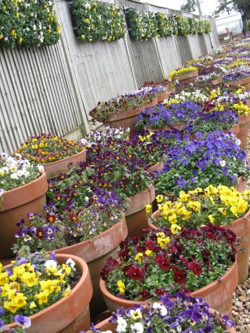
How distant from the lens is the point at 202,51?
22125 mm

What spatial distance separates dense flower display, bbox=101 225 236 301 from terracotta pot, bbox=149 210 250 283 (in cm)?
33

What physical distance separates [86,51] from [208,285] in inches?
238

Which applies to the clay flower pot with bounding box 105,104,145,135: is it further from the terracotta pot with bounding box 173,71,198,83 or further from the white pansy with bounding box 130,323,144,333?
the terracotta pot with bounding box 173,71,198,83

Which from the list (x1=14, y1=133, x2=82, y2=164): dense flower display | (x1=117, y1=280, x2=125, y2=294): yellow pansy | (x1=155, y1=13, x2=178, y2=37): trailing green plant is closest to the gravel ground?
(x1=117, y1=280, x2=125, y2=294): yellow pansy

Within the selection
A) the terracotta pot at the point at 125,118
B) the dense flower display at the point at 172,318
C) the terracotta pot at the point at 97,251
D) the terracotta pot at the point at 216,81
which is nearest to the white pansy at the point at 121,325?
the dense flower display at the point at 172,318

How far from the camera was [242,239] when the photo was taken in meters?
2.92

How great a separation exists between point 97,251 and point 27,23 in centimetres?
340

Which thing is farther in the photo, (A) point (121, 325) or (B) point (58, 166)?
(B) point (58, 166)

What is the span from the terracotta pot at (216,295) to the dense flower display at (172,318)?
284 mm

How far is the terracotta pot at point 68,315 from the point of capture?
203 centimetres

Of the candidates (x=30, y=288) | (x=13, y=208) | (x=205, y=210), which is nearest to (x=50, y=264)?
(x=30, y=288)

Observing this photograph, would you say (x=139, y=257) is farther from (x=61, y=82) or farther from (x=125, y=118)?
(x=61, y=82)

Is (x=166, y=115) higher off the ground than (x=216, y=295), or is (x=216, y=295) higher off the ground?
(x=166, y=115)

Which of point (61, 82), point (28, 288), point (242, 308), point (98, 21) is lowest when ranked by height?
point (242, 308)
